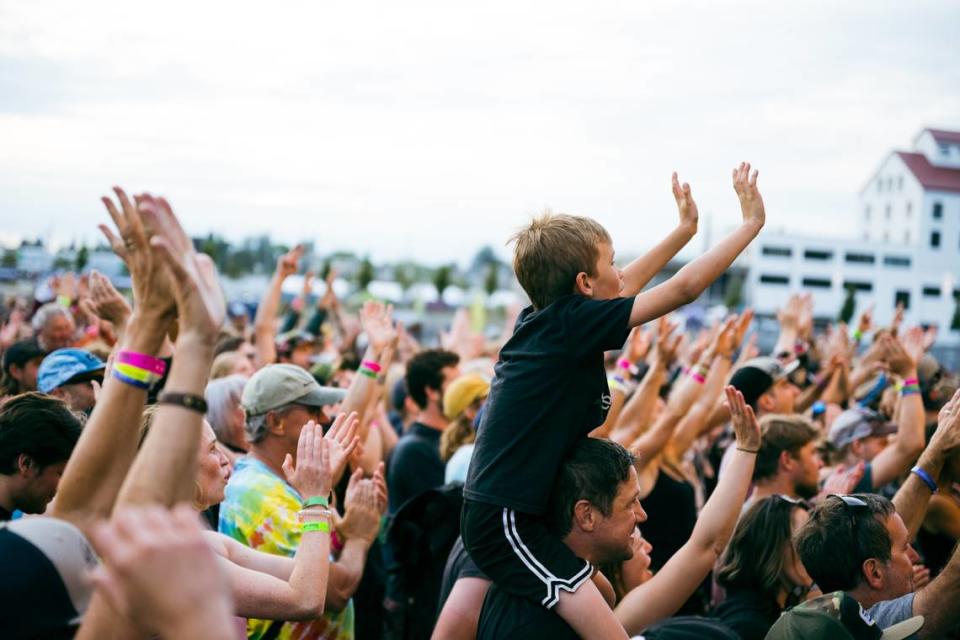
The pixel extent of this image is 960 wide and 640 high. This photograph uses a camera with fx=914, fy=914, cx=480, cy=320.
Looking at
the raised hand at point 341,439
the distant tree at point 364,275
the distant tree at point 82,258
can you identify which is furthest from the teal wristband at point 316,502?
the distant tree at point 364,275

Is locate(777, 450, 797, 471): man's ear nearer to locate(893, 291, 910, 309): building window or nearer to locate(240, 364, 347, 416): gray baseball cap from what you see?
locate(240, 364, 347, 416): gray baseball cap

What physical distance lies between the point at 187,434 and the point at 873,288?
93907 millimetres

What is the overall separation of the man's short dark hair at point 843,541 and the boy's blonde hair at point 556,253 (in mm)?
1351

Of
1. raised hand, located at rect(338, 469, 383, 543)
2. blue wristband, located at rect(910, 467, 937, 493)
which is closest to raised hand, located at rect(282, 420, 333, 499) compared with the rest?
raised hand, located at rect(338, 469, 383, 543)

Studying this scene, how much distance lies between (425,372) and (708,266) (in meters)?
3.88

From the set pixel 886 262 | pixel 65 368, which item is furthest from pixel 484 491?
pixel 886 262

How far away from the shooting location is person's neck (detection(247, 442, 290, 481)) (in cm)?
443

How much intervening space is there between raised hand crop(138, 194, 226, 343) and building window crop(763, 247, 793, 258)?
9054cm

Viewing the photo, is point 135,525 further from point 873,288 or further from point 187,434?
point 873,288

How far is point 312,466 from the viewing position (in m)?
3.44

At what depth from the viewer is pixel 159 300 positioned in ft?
7.17

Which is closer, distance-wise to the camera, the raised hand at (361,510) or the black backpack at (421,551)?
the raised hand at (361,510)

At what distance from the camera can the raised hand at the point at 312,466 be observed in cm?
341

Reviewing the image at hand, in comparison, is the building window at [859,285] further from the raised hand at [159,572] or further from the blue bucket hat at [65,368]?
the raised hand at [159,572]
